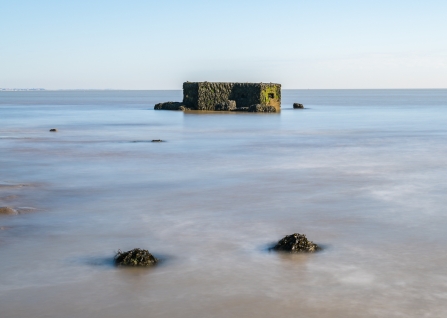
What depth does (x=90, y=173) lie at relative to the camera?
15375 mm

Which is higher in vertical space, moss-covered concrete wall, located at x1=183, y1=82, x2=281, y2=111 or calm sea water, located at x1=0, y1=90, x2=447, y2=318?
moss-covered concrete wall, located at x1=183, y1=82, x2=281, y2=111

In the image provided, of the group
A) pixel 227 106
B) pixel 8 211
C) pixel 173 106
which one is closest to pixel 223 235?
pixel 8 211

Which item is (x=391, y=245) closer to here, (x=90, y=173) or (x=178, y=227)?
(x=178, y=227)

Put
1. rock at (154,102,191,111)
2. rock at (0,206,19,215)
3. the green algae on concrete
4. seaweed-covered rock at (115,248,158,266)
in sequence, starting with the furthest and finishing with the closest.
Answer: rock at (154,102,191,111), the green algae on concrete, rock at (0,206,19,215), seaweed-covered rock at (115,248,158,266)

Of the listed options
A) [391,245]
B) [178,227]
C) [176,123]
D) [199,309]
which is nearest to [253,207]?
[178,227]

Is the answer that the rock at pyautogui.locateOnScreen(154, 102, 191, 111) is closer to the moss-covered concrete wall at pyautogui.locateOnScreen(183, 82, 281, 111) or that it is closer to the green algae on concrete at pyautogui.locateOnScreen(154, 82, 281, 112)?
the green algae on concrete at pyautogui.locateOnScreen(154, 82, 281, 112)

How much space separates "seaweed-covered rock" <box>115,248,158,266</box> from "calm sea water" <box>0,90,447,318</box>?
0.46ft

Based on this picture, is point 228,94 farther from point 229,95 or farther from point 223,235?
point 223,235

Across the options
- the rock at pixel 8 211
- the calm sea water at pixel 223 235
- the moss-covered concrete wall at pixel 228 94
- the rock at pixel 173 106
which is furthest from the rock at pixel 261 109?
the rock at pixel 8 211

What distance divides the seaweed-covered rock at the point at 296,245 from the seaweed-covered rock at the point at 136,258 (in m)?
1.58

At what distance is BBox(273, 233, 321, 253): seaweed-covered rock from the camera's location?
8.20 metres

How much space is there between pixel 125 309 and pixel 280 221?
4070 millimetres

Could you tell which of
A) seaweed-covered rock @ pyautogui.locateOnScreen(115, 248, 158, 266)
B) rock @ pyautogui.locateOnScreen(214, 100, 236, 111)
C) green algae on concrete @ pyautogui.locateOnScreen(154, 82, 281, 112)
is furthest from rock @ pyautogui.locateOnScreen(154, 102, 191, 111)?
seaweed-covered rock @ pyautogui.locateOnScreen(115, 248, 158, 266)

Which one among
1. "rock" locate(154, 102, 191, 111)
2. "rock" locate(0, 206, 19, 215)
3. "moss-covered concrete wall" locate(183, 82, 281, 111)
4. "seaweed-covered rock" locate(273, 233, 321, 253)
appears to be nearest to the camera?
"seaweed-covered rock" locate(273, 233, 321, 253)
